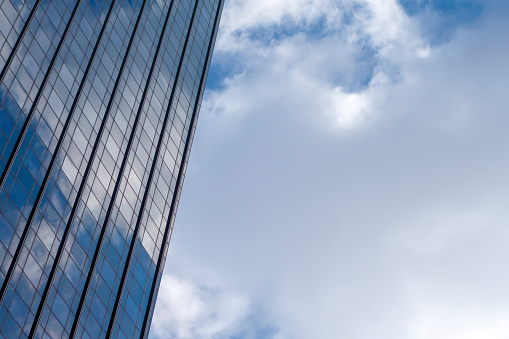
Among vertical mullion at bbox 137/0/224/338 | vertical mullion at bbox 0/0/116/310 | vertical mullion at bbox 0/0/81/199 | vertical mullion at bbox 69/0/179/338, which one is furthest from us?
vertical mullion at bbox 137/0/224/338

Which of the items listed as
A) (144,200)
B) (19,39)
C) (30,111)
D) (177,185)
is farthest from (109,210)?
(19,39)

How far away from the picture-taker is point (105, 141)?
2613 inches

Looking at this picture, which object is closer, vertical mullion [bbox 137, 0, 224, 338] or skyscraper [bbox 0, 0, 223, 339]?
skyscraper [bbox 0, 0, 223, 339]

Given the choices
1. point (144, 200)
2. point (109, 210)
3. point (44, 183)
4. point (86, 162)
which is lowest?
point (44, 183)

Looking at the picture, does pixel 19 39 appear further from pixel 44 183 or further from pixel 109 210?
pixel 109 210

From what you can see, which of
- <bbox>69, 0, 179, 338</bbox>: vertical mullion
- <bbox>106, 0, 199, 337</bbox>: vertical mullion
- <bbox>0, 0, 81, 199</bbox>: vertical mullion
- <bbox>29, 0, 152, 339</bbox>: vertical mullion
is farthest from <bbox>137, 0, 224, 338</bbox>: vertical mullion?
<bbox>0, 0, 81, 199</bbox>: vertical mullion

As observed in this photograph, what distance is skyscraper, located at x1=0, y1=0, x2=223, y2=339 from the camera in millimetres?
50750

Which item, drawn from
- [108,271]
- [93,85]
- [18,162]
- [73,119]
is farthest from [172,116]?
[18,162]

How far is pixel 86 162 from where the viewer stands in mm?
62094

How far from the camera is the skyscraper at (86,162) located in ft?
167

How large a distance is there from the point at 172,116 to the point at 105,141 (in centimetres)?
1643

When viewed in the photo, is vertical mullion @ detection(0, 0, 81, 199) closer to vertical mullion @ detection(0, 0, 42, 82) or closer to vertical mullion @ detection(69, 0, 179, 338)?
vertical mullion @ detection(0, 0, 42, 82)

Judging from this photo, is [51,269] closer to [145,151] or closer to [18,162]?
[18,162]

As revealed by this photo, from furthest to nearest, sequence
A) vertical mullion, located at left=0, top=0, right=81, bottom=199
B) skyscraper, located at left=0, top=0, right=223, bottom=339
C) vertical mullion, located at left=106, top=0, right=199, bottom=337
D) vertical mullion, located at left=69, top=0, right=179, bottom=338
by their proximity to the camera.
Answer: vertical mullion, located at left=106, top=0, right=199, bottom=337 → vertical mullion, located at left=69, top=0, right=179, bottom=338 → skyscraper, located at left=0, top=0, right=223, bottom=339 → vertical mullion, located at left=0, top=0, right=81, bottom=199
